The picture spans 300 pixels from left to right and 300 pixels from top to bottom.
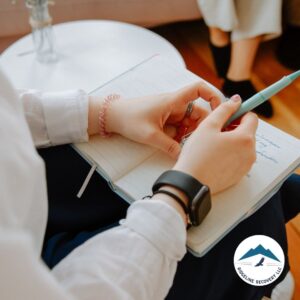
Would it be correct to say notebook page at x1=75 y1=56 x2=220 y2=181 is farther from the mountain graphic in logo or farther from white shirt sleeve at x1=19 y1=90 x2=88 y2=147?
the mountain graphic in logo

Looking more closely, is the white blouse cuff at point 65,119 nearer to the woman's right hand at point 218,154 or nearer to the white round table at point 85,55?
the woman's right hand at point 218,154

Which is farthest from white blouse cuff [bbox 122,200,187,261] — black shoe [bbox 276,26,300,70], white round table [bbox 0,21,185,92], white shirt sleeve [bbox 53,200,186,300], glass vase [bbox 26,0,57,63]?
black shoe [bbox 276,26,300,70]

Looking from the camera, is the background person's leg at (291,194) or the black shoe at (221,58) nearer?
the background person's leg at (291,194)

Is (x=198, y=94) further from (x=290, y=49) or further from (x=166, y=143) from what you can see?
(x=290, y=49)

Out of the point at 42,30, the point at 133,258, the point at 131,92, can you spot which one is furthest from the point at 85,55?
the point at 133,258

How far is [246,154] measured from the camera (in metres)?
0.52

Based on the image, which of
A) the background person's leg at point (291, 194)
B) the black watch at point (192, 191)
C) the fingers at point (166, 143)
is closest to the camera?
the black watch at point (192, 191)

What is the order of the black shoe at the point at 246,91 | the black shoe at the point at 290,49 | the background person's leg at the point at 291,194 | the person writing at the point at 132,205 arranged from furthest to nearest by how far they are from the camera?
the black shoe at the point at 290,49 → the black shoe at the point at 246,91 → the background person's leg at the point at 291,194 → the person writing at the point at 132,205

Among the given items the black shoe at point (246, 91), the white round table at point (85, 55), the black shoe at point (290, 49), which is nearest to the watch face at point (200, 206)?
the white round table at point (85, 55)

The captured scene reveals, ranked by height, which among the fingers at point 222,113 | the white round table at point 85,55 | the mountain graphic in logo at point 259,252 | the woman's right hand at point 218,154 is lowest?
the mountain graphic in logo at point 259,252

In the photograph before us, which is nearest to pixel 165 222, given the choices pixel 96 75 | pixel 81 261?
pixel 81 261

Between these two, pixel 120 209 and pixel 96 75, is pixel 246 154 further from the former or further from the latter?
pixel 96 75

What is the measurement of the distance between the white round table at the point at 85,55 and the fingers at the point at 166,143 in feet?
1.35

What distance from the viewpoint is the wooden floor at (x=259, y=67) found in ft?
4.50
